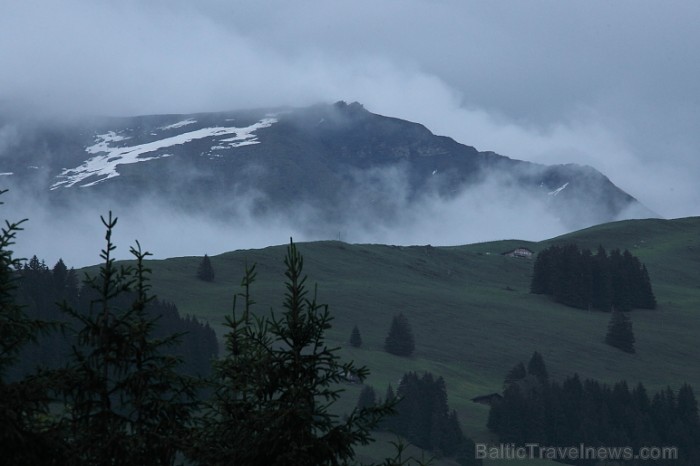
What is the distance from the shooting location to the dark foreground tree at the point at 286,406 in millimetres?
14891

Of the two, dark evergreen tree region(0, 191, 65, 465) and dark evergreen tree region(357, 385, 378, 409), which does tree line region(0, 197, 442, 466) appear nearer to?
dark evergreen tree region(0, 191, 65, 465)

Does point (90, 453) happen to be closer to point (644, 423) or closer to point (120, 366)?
point (120, 366)

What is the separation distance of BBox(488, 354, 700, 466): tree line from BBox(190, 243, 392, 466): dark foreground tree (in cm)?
16189

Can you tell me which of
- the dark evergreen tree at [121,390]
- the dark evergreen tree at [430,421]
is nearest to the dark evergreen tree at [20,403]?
the dark evergreen tree at [121,390]

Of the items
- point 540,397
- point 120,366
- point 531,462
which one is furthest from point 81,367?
point 540,397

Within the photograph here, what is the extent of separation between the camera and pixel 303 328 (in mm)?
15812

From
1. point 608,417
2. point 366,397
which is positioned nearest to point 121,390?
point 366,397

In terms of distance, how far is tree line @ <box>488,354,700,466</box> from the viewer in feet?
589

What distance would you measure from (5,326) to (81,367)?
1.23 m

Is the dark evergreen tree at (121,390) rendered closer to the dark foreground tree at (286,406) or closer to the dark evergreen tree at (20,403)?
the dark evergreen tree at (20,403)

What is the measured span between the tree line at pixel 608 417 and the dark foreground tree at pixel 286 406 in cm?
16189

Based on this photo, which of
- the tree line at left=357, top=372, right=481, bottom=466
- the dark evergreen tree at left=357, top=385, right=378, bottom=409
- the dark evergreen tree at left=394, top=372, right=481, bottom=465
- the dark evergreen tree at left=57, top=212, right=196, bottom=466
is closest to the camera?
the dark evergreen tree at left=57, top=212, right=196, bottom=466

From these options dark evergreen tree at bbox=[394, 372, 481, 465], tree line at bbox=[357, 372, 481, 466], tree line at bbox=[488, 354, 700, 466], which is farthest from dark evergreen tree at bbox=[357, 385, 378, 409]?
tree line at bbox=[488, 354, 700, 466]

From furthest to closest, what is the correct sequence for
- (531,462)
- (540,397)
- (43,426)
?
1. (540,397)
2. (531,462)
3. (43,426)
